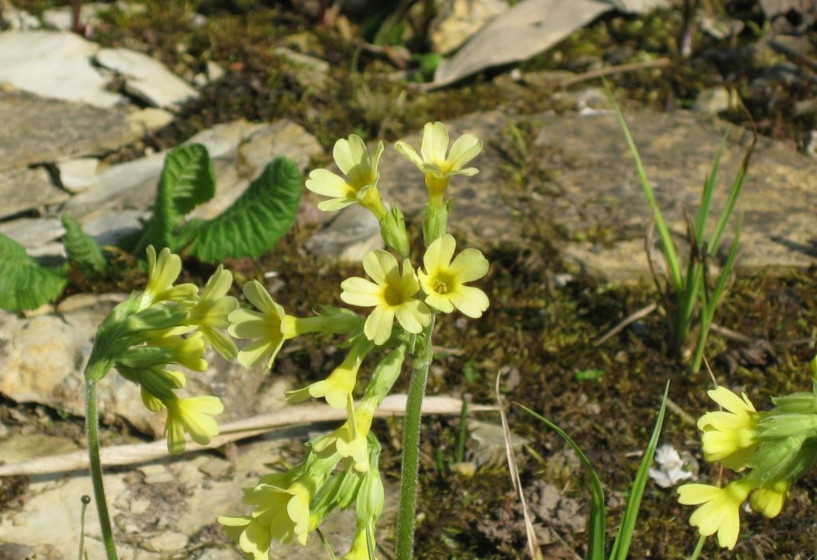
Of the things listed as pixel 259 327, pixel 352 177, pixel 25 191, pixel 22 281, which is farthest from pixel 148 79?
pixel 259 327

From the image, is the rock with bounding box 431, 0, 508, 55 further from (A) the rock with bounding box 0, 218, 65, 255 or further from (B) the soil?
(A) the rock with bounding box 0, 218, 65, 255

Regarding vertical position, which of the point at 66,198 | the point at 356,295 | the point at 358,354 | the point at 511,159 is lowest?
the point at 66,198

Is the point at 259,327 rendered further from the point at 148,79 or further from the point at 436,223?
the point at 148,79

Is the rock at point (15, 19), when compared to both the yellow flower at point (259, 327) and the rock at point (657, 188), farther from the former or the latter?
the yellow flower at point (259, 327)

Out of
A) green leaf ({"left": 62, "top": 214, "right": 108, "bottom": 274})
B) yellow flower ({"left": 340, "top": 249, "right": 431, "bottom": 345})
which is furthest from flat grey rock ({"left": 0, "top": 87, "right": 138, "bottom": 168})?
yellow flower ({"left": 340, "top": 249, "right": 431, "bottom": 345})

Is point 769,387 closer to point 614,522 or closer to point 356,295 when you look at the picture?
point 614,522

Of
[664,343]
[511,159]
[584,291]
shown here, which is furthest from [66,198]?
[664,343]
